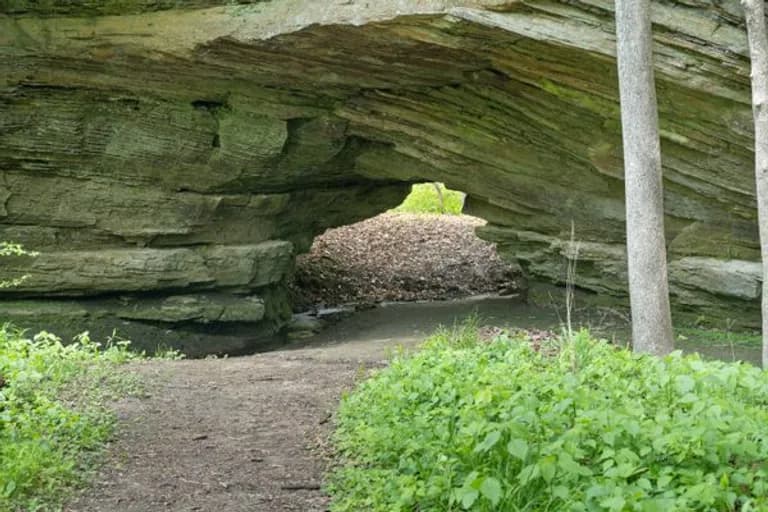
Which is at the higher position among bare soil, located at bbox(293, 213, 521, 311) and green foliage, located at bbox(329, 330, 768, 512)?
green foliage, located at bbox(329, 330, 768, 512)

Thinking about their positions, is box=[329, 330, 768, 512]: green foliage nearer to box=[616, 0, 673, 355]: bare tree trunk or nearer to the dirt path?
the dirt path

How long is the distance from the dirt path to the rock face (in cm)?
451

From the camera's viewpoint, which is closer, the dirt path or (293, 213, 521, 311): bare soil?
the dirt path

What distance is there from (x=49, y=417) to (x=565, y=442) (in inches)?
162

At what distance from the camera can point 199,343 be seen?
53.4 feet

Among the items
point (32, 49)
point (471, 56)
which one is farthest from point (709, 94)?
point (32, 49)

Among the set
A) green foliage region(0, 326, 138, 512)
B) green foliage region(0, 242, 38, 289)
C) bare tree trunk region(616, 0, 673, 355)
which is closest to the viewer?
green foliage region(0, 326, 138, 512)

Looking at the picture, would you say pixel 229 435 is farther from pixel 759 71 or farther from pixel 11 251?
pixel 759 71

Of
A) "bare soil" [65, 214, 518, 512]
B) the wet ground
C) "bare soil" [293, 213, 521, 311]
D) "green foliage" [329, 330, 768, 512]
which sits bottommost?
"bare soil" [293, 213, 521, 311]

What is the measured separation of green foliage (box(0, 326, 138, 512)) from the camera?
19.9 feet

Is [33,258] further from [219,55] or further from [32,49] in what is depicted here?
[219,55]

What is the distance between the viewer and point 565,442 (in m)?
4.77

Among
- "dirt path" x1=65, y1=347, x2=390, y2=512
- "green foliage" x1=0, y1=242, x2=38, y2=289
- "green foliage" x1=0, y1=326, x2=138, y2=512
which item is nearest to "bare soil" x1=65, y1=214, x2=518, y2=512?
"dirt path" x1=65, y1=347, x2=390, y2=512

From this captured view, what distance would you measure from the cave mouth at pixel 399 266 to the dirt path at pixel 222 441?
9.24 meters
